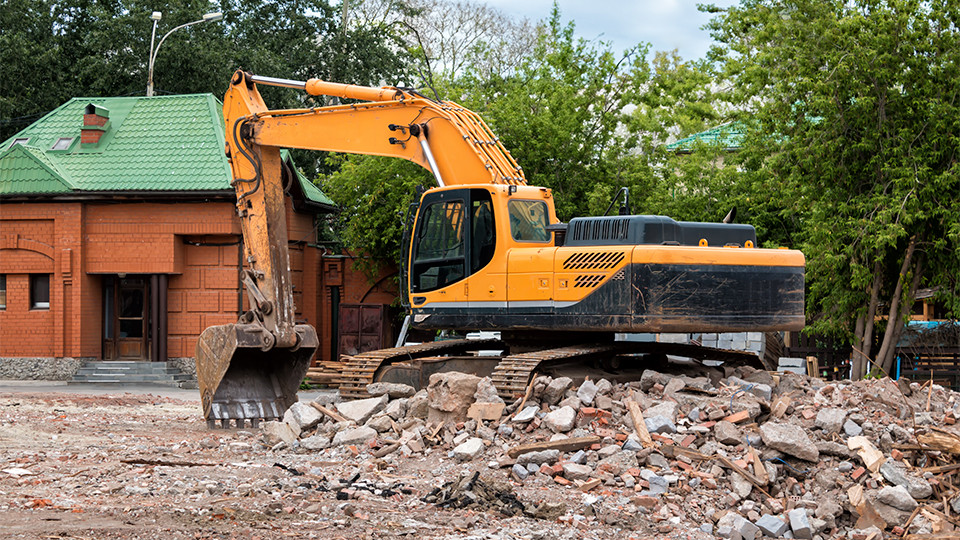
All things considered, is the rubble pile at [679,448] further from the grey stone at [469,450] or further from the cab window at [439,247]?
the cab window at [439,247]

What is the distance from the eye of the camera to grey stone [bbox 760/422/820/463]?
9258 millimetres

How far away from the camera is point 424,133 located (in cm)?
1243

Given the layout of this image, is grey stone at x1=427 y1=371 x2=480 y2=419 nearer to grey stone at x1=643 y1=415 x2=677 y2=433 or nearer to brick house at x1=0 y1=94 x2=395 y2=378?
grey stone at x1=643 y1=415 x2=677 y2=433

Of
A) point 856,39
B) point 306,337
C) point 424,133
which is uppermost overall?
point 856,39

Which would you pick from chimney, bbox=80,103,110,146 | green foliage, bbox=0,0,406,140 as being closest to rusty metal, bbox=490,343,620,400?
chimney, bbox=80,103,110,146

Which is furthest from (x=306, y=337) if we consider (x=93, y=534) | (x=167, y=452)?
(x=93, y=534)

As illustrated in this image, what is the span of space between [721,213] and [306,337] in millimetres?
14513

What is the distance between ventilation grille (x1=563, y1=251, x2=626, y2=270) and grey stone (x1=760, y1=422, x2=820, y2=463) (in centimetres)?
237

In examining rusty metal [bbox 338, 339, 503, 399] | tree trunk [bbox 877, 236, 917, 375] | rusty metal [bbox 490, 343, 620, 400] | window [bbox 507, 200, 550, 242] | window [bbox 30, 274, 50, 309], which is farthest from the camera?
window [bbox 30, 274, 50, 309]

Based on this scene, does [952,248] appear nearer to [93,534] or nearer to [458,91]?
[458,91]

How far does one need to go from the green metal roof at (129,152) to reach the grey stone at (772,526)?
737 inches

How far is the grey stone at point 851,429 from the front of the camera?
969cm

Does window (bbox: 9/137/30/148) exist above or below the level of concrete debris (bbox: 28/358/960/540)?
above

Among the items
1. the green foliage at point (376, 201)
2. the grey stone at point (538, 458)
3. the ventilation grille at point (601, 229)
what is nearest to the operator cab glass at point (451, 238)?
the ventilation grille at point (601, 229)
